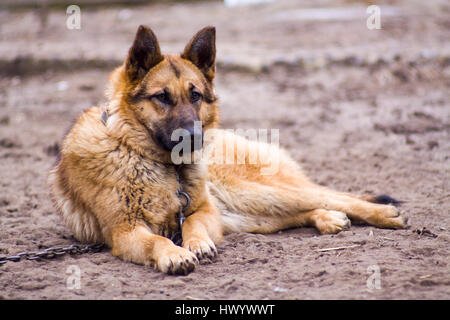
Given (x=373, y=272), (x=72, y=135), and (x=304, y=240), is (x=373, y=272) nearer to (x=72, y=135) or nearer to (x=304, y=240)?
(x=304, y=240)

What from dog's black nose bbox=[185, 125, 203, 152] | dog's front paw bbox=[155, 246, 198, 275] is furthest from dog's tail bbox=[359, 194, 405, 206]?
dog's front paw bbox=[155, 246, 198, 275]

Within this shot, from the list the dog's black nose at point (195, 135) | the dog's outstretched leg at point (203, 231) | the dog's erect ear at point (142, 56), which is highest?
the dog's erect ear at point (142, 56)

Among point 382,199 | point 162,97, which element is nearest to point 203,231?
point 162,97

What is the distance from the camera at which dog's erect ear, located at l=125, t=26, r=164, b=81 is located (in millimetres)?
3980

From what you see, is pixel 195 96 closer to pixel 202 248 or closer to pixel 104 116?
pixel 104 116

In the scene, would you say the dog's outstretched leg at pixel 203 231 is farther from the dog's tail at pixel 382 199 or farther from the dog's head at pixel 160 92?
the dog's tail at pixel 382 199

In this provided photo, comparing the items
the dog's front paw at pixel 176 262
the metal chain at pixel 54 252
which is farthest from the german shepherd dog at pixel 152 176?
the metal chain at pixel 54 252

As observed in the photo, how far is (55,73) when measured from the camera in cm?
1103

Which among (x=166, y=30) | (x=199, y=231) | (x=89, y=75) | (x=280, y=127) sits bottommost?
(x=199, y=231)

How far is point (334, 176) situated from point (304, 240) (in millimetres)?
2118

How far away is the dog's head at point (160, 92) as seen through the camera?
3910mm

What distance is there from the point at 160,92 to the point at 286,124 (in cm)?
475

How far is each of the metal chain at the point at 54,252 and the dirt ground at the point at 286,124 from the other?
84mm
